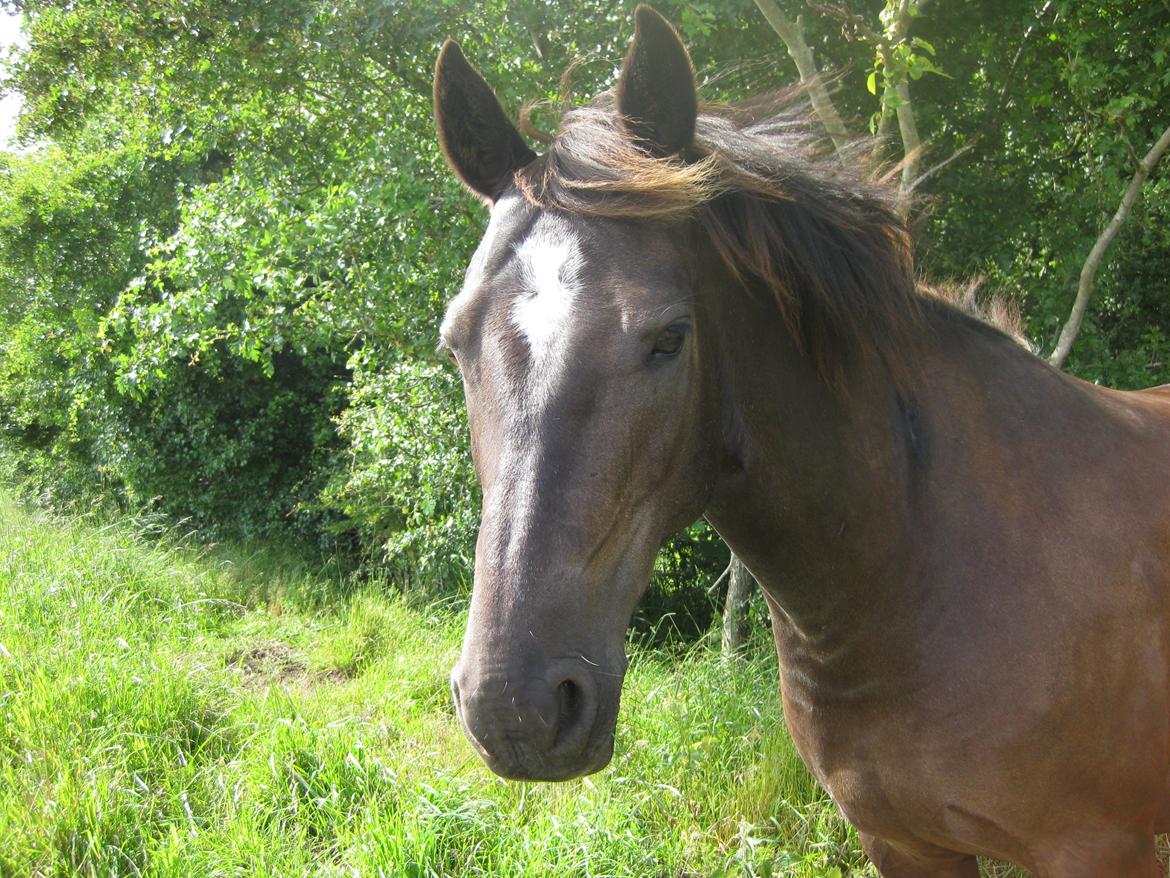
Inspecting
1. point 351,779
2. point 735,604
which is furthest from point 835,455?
point 735,604

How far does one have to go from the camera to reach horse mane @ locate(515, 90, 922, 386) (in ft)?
4.76

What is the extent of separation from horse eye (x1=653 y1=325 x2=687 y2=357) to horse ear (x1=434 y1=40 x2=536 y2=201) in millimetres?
585

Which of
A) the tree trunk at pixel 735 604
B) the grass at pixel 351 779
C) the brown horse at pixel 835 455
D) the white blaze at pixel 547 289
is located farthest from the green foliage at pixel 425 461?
the white blaze at pixel 547 289

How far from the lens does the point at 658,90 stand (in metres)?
1.57

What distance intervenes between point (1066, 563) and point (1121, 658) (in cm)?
21

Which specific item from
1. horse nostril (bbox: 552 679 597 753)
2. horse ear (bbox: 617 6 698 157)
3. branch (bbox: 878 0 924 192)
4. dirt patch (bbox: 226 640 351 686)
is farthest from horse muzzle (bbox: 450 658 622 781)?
dirt patch (bbox: 226 640 351 686)

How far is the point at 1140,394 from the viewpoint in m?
2.29

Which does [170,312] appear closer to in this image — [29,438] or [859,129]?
[859,129]

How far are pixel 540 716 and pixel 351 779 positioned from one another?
2518mm

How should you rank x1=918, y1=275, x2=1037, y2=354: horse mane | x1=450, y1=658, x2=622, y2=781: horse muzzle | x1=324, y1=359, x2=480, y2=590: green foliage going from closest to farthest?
x1=450, y1=658, x2=622, y2=781: horse muzzle < x1=918, y1=275, x2=1037, y2=354: horse mane < x1=324, y1=359, x2=480, y2=590: green foliage

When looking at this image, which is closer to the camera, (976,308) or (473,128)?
(473,128)

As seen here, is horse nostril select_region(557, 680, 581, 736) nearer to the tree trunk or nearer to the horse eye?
the horse eye

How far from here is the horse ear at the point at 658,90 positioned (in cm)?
152

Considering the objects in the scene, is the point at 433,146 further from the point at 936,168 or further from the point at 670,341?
the point at 670,341
